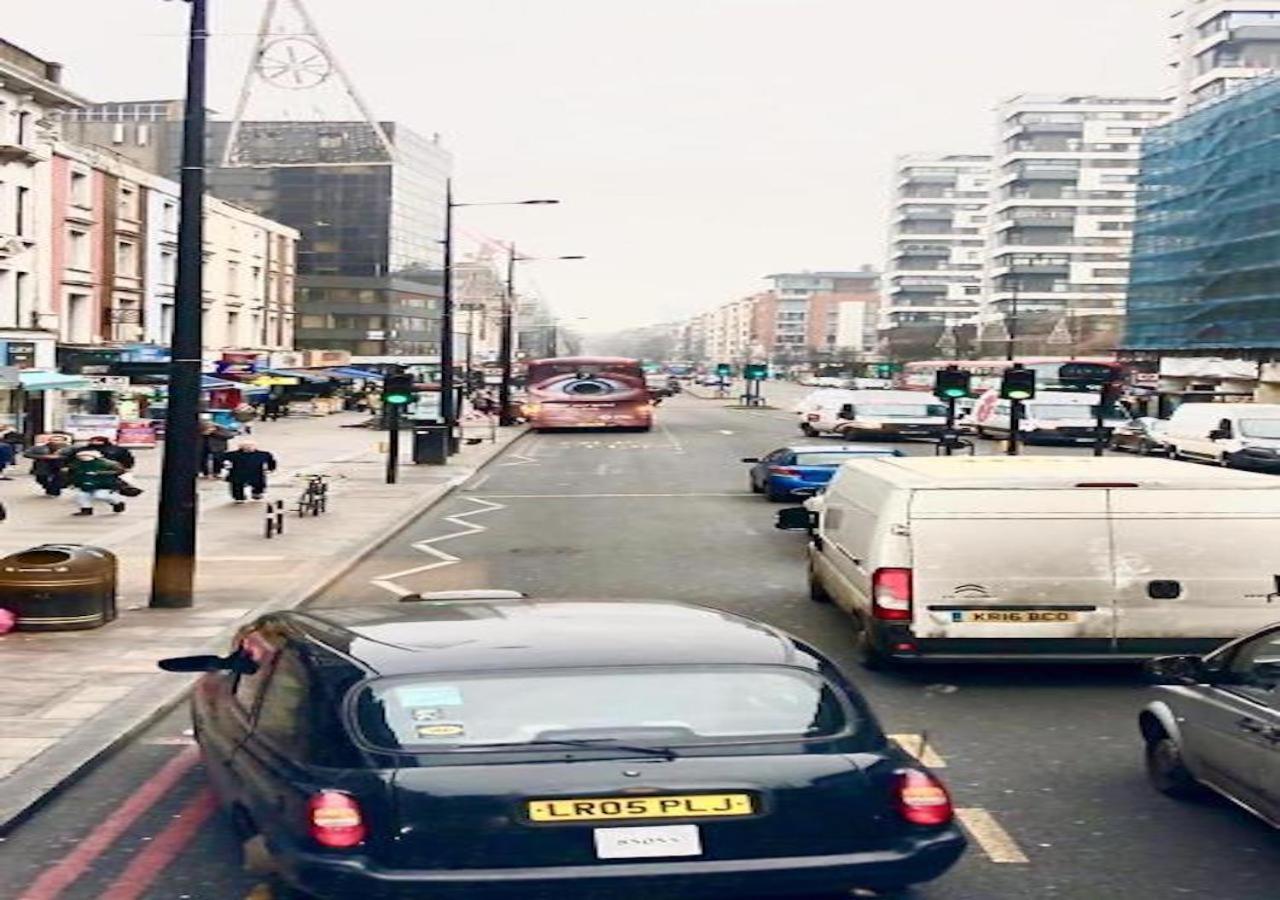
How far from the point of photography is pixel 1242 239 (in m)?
74.6

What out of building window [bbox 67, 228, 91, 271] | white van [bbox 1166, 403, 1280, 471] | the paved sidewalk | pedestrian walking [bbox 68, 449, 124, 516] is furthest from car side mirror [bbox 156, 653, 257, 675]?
building window [bbox 67, 228, 91, 271]

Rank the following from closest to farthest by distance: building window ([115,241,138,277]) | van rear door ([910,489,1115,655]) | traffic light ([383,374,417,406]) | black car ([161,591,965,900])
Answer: black car ([161,591,965,900])
van rear door ([910,489,1115,655])
traffic light ([383,374,417,406])
building window ([115,241,138,277])

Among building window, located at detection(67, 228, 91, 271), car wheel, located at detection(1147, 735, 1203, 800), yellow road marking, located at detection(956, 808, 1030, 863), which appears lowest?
yellow road marking, located at detection(956, 808, 1030, 863)

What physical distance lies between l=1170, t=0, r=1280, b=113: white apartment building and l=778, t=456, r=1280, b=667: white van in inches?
4392

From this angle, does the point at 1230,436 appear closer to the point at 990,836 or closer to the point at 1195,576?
the point at 1195,576

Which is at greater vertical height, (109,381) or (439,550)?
(109,381)

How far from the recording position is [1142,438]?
4075 centimetres

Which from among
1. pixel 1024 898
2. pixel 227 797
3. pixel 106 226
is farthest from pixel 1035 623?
pixel 106 226

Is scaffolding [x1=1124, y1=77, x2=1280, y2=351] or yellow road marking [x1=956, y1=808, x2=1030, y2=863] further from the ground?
scaffolding [x1=1124, y1=77, x2=1280, y2=351]

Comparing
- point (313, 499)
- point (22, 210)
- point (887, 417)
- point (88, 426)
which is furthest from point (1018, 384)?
point (22, 210)

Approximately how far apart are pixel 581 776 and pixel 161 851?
276 cm

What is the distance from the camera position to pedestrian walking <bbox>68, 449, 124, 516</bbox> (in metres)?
22.5

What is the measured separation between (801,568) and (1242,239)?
215ft

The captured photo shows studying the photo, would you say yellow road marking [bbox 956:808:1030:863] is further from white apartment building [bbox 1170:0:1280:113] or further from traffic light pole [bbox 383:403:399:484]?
white apartment building [bbox 1170:0:1280:113]
